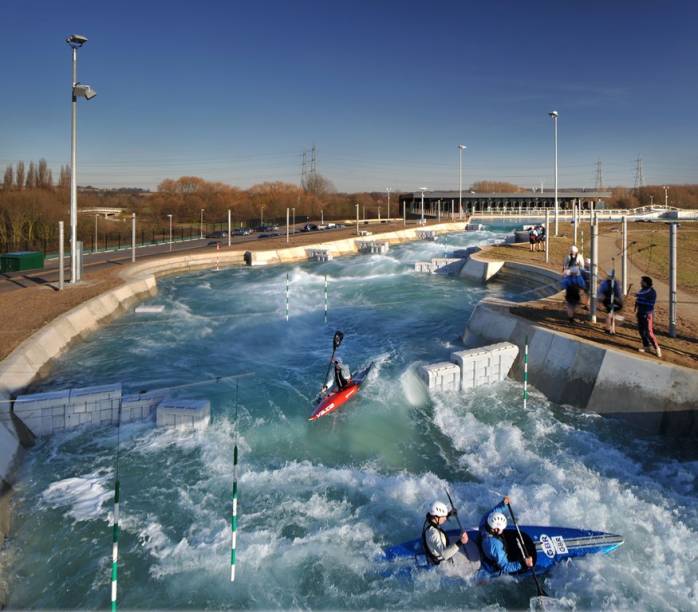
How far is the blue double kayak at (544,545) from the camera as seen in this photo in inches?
291

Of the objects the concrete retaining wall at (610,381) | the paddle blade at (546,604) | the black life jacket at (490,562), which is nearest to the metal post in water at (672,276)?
the concrete retaining wall at (610,381)

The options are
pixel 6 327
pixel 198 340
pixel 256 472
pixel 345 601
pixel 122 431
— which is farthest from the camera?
pixel 198 340

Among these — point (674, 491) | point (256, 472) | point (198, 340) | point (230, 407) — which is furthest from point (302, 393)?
point (674, 491)

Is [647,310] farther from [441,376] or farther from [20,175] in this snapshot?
[20,175]

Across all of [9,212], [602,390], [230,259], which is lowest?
[602,390]

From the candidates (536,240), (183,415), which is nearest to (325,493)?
(183,415)

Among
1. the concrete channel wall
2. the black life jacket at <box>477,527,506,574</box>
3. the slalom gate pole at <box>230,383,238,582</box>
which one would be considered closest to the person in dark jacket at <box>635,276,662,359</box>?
the black life jacket at <box>477,527,506,574</box>

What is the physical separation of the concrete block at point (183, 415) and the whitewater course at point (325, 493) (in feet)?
0.67

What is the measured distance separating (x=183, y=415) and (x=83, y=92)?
17.1 meters

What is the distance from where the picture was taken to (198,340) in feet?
66.7

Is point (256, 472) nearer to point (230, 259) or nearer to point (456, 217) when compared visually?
point (230, 259)

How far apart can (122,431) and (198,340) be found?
8.46 m

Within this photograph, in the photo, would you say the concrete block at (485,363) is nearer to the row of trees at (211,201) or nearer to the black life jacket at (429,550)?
the black life jacket at (429,550)

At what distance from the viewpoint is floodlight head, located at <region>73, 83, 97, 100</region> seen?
2248cm
